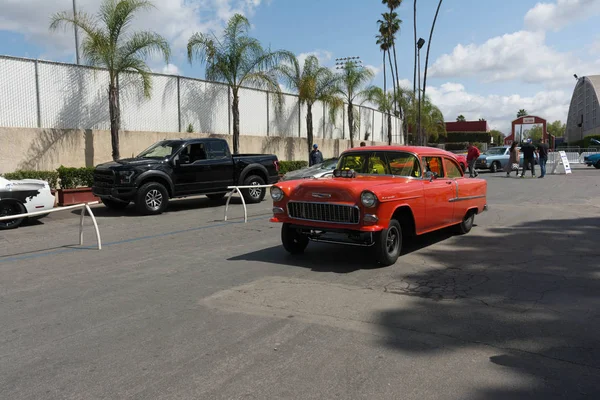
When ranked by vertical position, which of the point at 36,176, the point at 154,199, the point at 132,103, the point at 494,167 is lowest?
the point at 154,199

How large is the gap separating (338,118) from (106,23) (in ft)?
66.6

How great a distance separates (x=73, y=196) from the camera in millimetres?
14266

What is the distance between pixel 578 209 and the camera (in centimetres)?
1249

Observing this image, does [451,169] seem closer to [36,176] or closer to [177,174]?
[177,174]

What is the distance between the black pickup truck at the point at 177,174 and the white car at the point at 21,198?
5.78ft

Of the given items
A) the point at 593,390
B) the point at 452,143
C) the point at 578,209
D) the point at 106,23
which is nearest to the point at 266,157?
the point at 106,23

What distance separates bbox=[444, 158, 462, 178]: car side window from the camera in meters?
8.52

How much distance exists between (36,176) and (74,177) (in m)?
1.04

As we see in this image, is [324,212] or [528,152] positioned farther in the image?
[528,152]

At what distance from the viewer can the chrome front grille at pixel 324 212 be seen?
6.55 meters


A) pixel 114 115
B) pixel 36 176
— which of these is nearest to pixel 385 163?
pixel 36 176

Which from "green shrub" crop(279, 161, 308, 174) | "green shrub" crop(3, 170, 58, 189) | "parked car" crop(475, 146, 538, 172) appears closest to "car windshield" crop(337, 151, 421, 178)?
"green shrub" crop(3, 170, 58, 189)

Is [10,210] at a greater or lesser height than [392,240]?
greater

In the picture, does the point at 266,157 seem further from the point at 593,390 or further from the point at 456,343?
the point at 593,390
